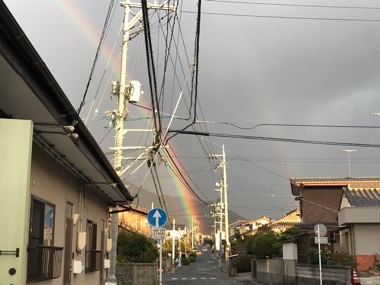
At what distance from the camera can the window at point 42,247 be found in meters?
8.56

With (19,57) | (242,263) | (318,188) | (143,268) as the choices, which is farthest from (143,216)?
(19,57)

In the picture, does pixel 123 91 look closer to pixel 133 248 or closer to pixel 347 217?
pixel 347 217

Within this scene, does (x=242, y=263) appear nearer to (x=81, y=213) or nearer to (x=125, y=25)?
(x=125, y=25)

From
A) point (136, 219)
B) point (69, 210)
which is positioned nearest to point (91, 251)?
point (69, 210)

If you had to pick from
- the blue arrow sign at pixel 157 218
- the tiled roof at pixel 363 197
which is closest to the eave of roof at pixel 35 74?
the blue arrow sign at pixel 157 218

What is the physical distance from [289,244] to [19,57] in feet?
90.3

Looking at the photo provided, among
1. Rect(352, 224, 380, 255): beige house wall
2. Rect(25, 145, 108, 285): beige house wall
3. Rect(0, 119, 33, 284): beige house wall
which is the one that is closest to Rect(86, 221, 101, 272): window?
Rect(25, 145, 108, 285): beige house wall

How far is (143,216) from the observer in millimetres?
74750

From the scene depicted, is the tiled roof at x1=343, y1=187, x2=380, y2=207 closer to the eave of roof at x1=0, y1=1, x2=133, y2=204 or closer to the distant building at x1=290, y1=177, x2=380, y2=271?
the distant building at x1=290, y1=177, x2=380, y2=271

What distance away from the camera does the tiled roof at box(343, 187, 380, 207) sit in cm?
2928

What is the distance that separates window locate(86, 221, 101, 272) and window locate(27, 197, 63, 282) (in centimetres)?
468

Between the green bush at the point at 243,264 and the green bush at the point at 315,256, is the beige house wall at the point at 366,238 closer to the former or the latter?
the green bush at the point at 315,256

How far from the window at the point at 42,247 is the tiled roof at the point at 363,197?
2279cm

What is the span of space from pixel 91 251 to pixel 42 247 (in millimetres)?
6572
